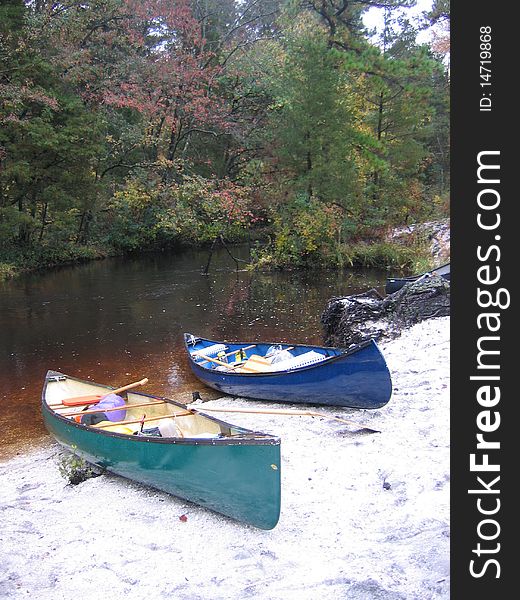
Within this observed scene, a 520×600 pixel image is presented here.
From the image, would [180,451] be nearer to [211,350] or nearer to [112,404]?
[112,404]

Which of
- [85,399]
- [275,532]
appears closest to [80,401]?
[85,399]

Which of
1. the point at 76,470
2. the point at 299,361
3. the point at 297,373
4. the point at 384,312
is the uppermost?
the point at 384,312

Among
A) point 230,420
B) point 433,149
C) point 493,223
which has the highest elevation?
point 433,149

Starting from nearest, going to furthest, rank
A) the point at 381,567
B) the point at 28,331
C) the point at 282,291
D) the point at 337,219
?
the point at 381,567
the point at 28,331
the point at 282,291
the point at 337,219

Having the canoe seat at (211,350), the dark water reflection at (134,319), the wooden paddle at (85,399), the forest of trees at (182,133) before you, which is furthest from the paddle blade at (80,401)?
the forest of trees at (182,133)

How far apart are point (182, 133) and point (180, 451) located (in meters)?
23.6

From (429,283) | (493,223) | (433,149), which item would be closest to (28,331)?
(429,283)

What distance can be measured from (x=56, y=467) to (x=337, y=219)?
16.7 m

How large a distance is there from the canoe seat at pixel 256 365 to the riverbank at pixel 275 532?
2151 mm

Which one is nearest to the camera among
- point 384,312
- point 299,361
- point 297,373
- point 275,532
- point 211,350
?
point 275,532

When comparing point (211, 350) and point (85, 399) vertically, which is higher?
point (211, 350)

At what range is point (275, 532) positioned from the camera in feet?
16.7

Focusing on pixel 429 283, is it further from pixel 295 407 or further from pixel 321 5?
pixel 321 5

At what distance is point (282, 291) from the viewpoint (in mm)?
18188
